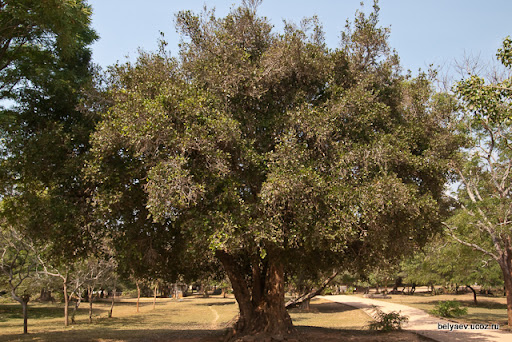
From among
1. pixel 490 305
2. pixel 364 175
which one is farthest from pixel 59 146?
pixel 490 305

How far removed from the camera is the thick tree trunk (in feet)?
42.1

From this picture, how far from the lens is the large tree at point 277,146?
904 centimetres

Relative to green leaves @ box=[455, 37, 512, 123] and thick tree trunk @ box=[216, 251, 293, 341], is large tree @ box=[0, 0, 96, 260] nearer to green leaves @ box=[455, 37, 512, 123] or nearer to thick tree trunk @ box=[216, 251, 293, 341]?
thick tree trunk @ box=[216, 251, 293, 341]

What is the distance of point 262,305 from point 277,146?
6.82m

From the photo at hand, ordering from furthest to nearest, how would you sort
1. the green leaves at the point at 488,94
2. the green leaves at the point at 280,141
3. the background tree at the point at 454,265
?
1. the background tree at the point at 454,265
2. the green leaves at the point at 280,141
3. the green leaves at the point at 488,94

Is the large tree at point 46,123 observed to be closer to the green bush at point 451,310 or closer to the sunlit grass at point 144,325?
the sunlit grass at point 144,325

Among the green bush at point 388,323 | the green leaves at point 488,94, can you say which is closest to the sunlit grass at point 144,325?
the green bush at point 388,323

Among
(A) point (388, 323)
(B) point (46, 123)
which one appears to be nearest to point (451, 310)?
(A) point (388, 323)

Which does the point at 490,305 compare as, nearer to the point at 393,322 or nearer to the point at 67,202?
the point at 393,322

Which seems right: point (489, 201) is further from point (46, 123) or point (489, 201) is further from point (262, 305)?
point (46, 123)

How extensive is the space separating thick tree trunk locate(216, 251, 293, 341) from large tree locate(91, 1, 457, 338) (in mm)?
48

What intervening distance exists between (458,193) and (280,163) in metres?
18.6

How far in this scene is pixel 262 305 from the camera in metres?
13.6

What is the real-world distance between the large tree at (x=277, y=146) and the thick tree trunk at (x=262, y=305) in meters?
0.05
